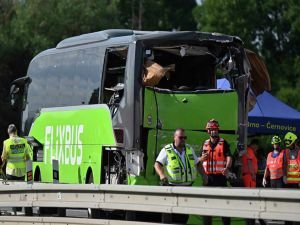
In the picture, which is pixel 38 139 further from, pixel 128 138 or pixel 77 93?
pixel 128 138

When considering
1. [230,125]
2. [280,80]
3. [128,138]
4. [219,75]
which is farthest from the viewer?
[280,80]

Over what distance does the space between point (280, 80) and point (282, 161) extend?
33.6 meters

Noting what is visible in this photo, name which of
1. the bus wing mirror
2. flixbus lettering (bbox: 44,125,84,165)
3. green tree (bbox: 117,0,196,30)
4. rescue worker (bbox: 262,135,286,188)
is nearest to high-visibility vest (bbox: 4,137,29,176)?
flixbus lettering (bbox: 44,125,84,165)

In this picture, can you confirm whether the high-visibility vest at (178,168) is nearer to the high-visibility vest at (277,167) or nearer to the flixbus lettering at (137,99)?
the flixbus lettering at (137,99)

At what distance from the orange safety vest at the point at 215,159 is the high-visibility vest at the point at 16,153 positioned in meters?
5.43

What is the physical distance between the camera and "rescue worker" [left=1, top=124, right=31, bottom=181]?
60.2 feet

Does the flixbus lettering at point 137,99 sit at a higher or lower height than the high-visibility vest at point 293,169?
higher

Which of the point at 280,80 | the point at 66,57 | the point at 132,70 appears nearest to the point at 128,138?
the point at 132,70

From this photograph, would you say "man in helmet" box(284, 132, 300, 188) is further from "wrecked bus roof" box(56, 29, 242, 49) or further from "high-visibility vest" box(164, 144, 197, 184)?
"high-visibility vest" box(164, 144, 197, 184)

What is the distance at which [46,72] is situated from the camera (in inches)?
A: 791

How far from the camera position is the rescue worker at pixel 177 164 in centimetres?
1294

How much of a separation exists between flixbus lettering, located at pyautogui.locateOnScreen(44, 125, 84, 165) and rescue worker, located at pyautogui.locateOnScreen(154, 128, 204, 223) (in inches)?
183

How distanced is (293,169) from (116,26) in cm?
3440

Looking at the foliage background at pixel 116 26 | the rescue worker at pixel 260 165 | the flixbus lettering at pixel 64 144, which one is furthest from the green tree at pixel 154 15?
the flixbus lettering at pixel 64 144
